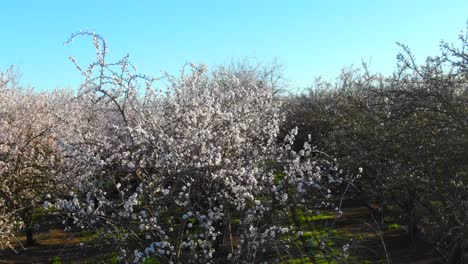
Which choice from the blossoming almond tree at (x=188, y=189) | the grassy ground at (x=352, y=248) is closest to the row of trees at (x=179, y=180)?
the blossoming almond tree at (x=188, y=189)

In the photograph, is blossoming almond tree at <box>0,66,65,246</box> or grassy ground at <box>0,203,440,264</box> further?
blossoming almond tree at <box>0,66,65,246</box>

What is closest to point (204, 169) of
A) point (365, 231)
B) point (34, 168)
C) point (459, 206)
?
point (459, 206)

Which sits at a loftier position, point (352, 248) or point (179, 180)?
point (179, 180)

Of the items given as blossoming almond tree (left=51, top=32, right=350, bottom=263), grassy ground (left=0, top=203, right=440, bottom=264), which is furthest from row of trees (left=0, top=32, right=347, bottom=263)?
grassy ground (left=0, top=203, right=440, bottom=264)

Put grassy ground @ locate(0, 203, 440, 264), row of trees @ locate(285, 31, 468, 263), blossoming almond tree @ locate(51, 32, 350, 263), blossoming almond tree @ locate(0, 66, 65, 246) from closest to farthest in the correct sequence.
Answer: blossoming almond tree @ locate(51, 32, 350, 263), row of trees @ locate(285, 31, 468, 263), grassy ground @ locate(0, 203, 440, 264), blossoming almond tree @ locate(0, 66, 65, 246)

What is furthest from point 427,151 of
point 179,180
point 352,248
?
point 179,180

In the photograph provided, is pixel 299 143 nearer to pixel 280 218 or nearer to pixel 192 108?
pixel 192 108

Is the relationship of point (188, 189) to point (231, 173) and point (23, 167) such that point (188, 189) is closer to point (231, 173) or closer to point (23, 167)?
point (231, 173)

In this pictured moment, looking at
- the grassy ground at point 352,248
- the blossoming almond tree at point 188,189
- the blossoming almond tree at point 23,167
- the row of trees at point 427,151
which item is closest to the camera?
the blossoming almond tree at point 188,189

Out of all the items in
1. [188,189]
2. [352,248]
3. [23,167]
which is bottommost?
[352,248]

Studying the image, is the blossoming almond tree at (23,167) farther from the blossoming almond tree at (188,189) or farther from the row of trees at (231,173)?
the blossoming almond tree at (188,189)

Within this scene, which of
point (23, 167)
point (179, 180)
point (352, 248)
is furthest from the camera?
point (23, 167)

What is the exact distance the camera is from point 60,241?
37.2ft

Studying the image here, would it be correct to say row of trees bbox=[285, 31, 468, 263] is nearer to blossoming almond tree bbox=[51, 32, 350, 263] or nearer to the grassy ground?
the grassy ground
